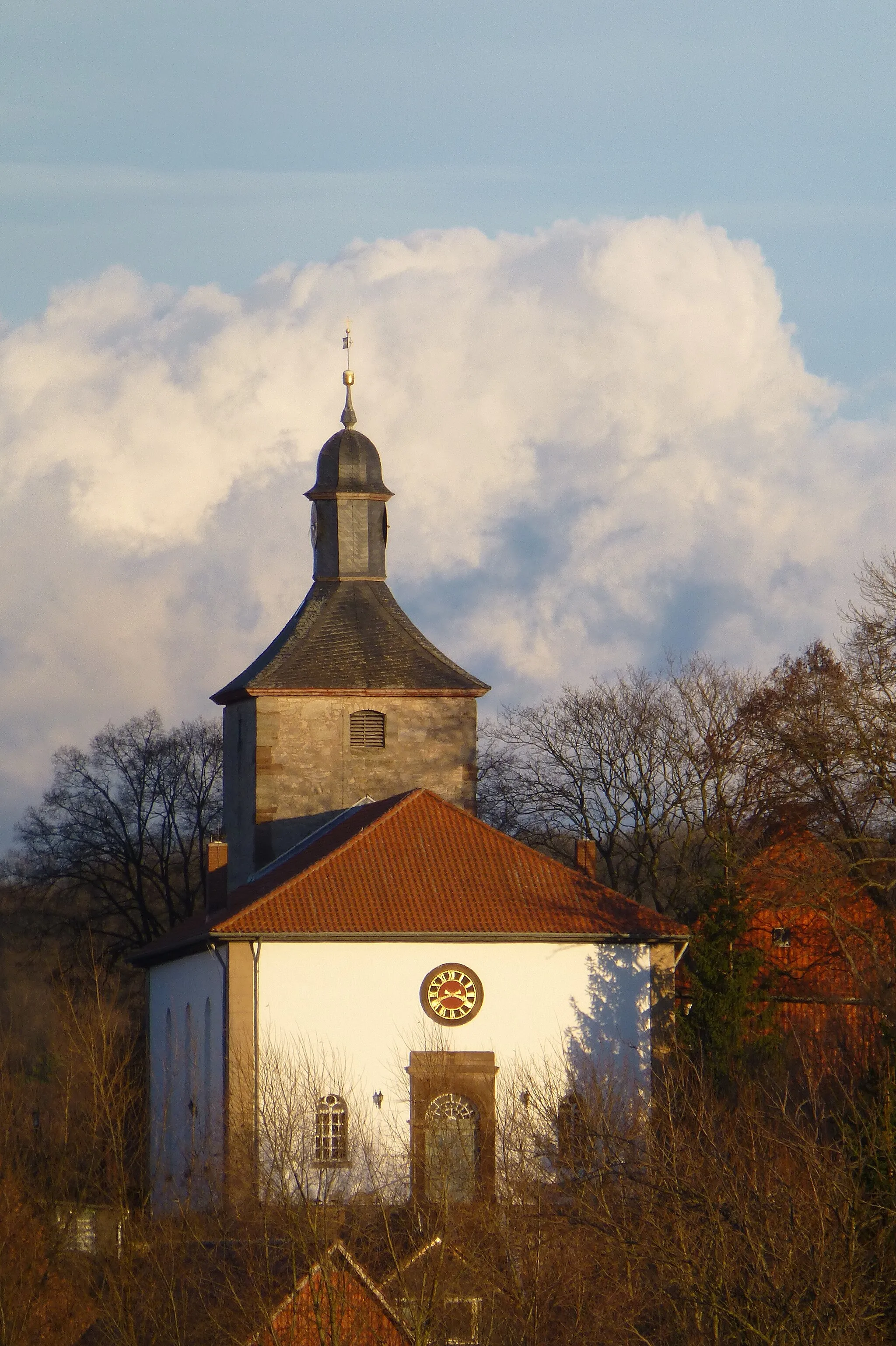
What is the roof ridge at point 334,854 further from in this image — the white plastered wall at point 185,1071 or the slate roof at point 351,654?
the slate roof at point 351,654

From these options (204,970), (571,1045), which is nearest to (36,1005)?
(204,970)

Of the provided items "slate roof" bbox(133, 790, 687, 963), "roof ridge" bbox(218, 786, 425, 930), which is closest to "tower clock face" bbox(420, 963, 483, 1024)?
"slate roof" bbox(133, 790, 687, 963)

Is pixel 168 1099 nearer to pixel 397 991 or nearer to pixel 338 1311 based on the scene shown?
pixel 397 991

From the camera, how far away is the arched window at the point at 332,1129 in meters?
29.0

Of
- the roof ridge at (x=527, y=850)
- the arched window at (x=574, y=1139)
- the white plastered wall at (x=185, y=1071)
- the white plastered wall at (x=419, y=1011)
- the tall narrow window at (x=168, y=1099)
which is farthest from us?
the roof ridge at (x=527, y=850)

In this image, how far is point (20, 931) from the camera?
57.3 meters

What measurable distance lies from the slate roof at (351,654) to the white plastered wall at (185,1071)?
20.7 feet

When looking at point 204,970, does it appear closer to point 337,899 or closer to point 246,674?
point 337,899

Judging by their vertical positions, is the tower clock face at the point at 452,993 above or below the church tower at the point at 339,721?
below

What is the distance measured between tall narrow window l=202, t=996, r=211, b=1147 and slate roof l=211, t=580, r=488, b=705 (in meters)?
8.49

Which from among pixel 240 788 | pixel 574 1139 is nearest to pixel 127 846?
pixel 240 788

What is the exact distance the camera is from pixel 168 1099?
3334 centimetres

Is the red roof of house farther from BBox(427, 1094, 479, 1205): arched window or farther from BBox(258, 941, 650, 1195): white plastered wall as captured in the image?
BBox(258, 941, 650, 1195): white plastered wall

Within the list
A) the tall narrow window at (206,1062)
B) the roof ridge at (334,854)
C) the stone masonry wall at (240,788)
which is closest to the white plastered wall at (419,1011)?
the roof ridge at (334,854)
